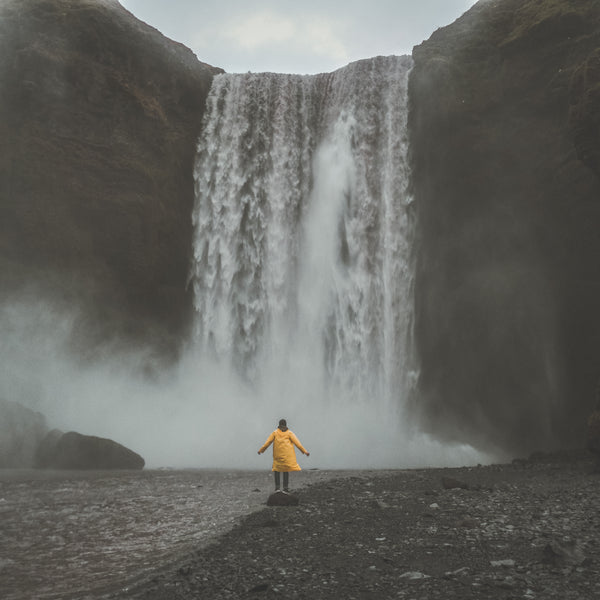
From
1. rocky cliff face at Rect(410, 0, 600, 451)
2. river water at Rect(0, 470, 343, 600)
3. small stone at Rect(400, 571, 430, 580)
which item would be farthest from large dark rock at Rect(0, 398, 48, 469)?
small stone at Rect(400, 571, 430, 580)

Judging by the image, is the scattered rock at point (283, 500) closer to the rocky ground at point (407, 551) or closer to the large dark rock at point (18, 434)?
the rocky ground at point (407, 551)

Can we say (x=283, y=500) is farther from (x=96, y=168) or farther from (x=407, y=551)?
(x=96, y=168)

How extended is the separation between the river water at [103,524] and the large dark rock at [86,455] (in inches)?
101

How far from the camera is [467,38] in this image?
26.1 metres

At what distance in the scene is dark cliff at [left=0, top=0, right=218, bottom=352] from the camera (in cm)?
2547

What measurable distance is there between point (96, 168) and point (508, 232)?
1899cm

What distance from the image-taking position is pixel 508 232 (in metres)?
22.5

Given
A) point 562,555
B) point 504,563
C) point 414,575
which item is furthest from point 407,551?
point 562,555

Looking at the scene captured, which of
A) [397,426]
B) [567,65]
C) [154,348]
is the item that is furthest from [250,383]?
[567,65]

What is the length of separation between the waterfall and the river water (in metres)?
10.1

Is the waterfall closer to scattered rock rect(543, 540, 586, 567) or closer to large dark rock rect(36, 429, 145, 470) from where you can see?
large dark rock rect(36, 429, 145, 470)

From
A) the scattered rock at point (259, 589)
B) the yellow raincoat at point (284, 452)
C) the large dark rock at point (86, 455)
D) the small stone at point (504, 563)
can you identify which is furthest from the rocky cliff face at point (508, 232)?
the scattered rock at point (259, 589)

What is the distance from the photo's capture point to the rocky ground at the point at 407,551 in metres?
4.95

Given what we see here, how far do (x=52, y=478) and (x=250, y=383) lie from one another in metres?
11.9
